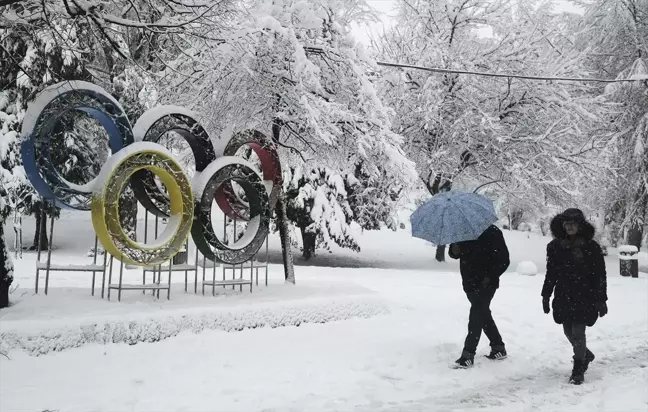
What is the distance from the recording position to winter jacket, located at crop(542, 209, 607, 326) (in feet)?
19.6

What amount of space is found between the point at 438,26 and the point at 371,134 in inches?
484

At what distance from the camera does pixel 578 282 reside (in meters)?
6.02

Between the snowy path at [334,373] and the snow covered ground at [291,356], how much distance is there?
20mm

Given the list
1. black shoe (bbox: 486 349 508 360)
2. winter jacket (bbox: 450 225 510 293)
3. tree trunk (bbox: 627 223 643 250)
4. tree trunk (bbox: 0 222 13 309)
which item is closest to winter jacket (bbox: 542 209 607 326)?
winter jacket (bbox: 450 225 510 293)

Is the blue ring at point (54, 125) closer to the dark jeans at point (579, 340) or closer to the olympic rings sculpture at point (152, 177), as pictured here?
the olympic rings sculpture at point (152, 177)

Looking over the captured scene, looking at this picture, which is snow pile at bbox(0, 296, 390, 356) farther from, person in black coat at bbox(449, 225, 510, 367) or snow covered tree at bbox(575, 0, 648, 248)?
snow covered tree at bbox(575, 0, 648, 248)

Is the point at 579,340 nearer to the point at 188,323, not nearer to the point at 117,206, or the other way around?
the point at 188,323

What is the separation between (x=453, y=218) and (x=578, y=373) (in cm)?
208

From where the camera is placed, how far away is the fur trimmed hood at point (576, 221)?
6.03 meters

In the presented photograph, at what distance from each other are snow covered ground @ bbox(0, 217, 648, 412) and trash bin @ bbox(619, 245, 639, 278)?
666 centimetres

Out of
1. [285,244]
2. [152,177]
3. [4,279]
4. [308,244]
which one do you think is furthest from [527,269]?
[4,279]

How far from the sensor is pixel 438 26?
68.6 ft

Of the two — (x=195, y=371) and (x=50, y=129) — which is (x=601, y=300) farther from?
(x=50, y=129)

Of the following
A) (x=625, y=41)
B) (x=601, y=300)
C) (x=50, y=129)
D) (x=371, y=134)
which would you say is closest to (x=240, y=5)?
(x=371, y=134)
